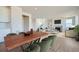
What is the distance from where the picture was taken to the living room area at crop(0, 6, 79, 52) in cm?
242

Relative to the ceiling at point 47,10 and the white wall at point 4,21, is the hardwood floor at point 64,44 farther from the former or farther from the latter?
the white wall at point 4,21

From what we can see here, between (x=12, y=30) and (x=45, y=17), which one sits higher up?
(x=45, y=17)

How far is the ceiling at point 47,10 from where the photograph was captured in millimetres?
2473

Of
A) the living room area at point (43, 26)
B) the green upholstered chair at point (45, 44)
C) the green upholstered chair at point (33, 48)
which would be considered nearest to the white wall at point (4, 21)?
the living room area at point (43, 26)

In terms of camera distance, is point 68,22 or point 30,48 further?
point 68,22

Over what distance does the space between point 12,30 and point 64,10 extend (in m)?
1.27

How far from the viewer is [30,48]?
243 cm

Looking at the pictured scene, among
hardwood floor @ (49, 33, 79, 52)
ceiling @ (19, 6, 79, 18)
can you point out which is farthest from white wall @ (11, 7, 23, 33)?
hardwood floor @ (49, 33, 79, 52)

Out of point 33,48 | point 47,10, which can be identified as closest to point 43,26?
point 47,10

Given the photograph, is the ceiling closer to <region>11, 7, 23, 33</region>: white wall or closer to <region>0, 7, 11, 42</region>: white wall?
<region>11, 7, 23, 33</region>: white wall

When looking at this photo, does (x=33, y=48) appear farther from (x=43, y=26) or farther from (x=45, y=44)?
(x=43, y=26)
